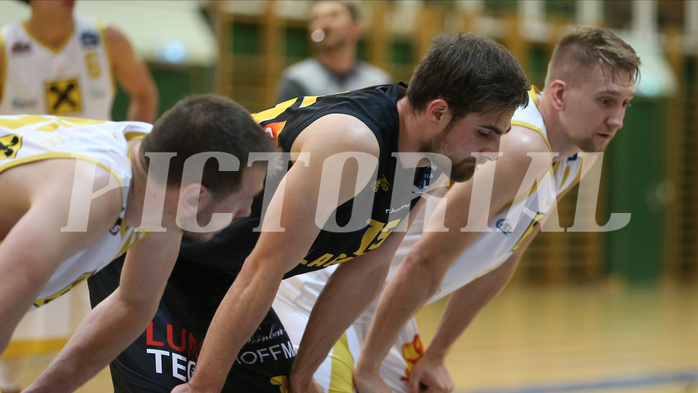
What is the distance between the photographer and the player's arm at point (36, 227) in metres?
1.82

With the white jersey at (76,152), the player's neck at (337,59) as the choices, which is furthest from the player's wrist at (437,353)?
the player's neck at (337,59)

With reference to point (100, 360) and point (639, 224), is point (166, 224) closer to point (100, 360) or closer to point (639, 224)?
point (100, 360)

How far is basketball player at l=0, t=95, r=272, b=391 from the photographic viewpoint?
1.86 m

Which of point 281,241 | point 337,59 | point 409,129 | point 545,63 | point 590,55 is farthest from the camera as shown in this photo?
point 545,63

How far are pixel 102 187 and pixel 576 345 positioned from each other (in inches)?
234

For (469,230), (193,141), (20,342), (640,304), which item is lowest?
(640,304)

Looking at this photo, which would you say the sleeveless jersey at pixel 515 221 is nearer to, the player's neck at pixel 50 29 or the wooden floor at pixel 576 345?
the wooden floor at pixel 576 345

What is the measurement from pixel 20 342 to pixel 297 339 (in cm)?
190

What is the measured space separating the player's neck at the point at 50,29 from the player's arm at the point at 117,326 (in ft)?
7.53

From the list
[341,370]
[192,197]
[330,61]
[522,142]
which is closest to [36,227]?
[192,197]

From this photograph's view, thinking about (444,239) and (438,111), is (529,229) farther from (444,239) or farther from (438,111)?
(438,111)

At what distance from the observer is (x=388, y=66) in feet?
34.9

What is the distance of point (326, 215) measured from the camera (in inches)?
91.4

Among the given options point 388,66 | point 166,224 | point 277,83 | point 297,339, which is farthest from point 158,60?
point 166,224
